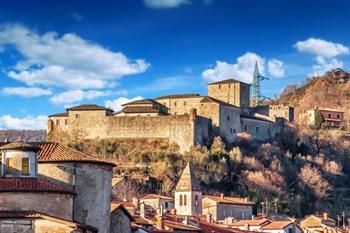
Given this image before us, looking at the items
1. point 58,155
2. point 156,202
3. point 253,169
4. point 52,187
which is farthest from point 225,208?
point 52,187

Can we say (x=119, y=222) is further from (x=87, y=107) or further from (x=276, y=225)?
(x=87, y=107)

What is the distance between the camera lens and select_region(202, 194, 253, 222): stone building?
90188 mm

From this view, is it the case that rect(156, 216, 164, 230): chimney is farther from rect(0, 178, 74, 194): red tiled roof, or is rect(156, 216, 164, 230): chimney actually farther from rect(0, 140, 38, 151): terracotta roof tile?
rect(0, 140, 38, 151): terracotta roof tile

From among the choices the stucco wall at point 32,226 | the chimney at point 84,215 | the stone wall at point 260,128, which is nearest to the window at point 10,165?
the stucco wall at point 32,226

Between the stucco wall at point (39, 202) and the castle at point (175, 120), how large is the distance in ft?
227

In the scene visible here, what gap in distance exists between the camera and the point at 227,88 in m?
121

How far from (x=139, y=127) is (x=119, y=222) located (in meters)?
65.3

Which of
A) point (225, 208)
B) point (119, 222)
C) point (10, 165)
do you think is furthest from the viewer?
point (225, 208)

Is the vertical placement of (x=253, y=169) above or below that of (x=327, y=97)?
below

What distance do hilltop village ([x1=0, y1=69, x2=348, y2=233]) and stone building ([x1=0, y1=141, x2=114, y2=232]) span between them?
0.12 ft

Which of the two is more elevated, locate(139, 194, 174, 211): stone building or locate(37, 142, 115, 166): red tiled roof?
locate(37, 142, 115, 166): red tiled roof

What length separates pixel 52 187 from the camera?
35844mm

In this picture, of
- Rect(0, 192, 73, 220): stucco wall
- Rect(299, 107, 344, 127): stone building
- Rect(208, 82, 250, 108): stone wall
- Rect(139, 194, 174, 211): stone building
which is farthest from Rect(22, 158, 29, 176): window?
Rect(299, 107, 344, 127): stone building

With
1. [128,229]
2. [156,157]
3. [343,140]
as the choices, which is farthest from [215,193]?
[128,229]
